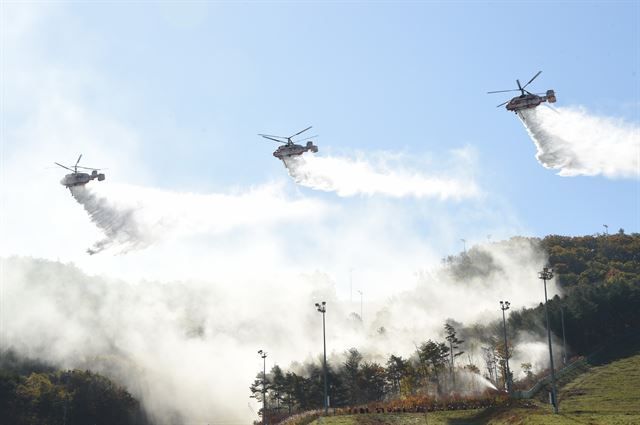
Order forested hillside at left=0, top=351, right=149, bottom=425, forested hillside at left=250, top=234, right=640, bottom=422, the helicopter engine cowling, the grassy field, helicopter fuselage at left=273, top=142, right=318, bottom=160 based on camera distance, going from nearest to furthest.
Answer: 1. the grassy field
2. the helicopter engine cowling
3. helicopter fuselage at left=273, top=142, right=318, bottom=160
4. forested hillside at left=250, top=234, right=640, bottom=422
5. forested hillside at left=0, top=351, right=149, bottom=425

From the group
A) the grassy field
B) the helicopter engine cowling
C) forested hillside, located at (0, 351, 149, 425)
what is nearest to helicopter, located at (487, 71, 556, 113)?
the helicopter engine cowling

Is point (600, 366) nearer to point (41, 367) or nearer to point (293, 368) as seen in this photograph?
point (293, 368)

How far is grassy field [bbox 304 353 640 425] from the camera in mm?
62938

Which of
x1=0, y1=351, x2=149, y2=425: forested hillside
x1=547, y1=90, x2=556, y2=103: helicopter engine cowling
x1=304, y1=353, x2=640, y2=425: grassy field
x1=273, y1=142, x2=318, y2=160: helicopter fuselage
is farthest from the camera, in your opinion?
x1=0, y1=351, x2=149, y2=425: forested hillside

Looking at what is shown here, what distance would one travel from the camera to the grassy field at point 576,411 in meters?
62.9

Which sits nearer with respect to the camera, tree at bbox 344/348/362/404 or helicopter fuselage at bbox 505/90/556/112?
helicopter fuselage at bbox 505/90/556/112

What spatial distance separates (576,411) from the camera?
228ft

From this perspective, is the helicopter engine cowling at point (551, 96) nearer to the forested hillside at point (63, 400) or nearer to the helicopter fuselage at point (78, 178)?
the helicopter fuselage at point (78, 178)

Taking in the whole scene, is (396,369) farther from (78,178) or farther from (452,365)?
(78,178)

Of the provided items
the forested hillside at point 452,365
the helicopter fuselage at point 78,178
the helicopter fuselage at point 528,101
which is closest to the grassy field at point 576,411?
the forested hillside at point 452,365

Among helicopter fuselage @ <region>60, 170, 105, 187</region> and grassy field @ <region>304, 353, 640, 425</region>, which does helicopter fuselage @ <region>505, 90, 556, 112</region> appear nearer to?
grassy field @ <region>304, 353, 640, 425</region>

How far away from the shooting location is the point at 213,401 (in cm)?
17175

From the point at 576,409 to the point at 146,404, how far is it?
125129 mm

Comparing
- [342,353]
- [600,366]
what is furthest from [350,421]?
[342,353]
